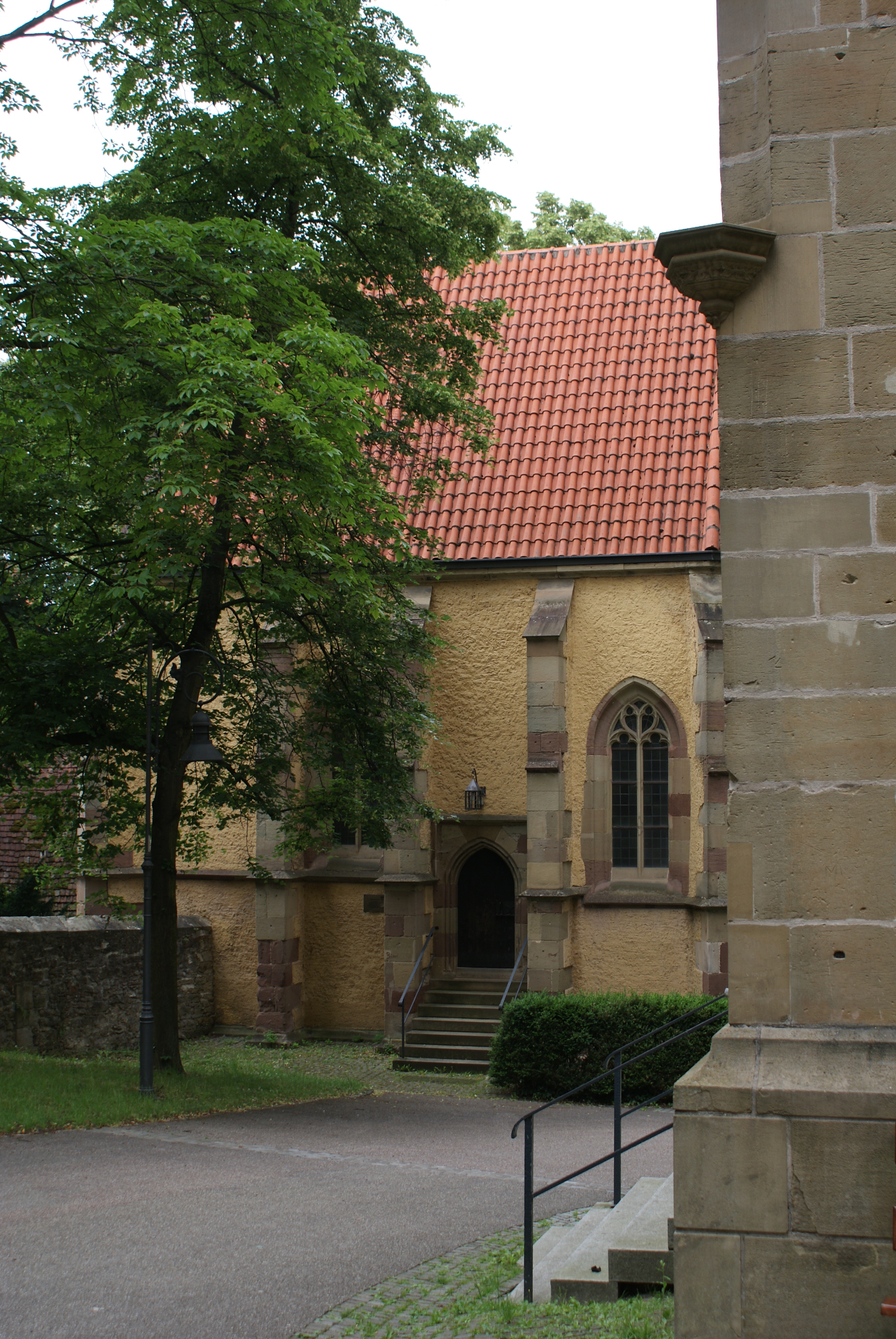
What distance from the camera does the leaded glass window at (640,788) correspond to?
59.8 ft

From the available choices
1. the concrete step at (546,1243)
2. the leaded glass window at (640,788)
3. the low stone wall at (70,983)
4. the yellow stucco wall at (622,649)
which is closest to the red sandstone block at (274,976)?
the low stone wall at (70,983)

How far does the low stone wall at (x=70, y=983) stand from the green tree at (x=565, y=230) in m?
Answer: 19.8

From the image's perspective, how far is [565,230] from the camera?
31.6m

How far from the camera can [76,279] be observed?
1058 centimetres

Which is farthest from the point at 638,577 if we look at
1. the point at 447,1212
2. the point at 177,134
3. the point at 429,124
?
the point at 447,1212

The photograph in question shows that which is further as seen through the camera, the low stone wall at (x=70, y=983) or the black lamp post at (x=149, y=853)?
the low stone wall at (x=70, y=983)

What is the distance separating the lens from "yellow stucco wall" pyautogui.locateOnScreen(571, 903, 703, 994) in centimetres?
1759

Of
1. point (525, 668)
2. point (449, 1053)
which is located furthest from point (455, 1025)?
point (525, 668)

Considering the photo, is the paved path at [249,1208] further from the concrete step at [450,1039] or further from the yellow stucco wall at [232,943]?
the yellow stucco wall at [232,943]

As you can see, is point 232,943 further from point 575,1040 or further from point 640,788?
point 575,1040

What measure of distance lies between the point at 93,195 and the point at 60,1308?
433 inches


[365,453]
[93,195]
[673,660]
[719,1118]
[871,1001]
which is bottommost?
[719,1118]

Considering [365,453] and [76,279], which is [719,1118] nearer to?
[76,279]

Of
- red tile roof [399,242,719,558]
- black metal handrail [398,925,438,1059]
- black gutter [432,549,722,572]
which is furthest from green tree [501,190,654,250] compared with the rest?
black metal handrail [398,925,438,1059]
